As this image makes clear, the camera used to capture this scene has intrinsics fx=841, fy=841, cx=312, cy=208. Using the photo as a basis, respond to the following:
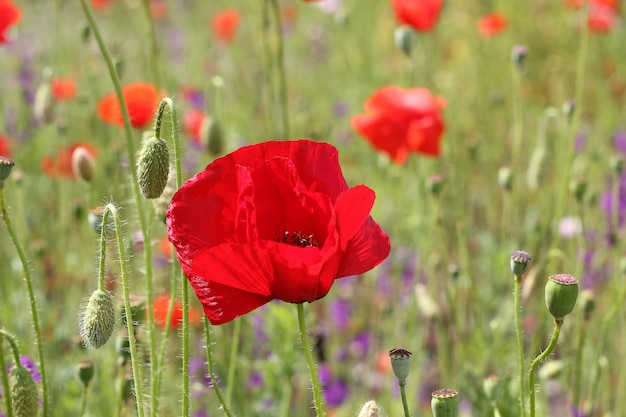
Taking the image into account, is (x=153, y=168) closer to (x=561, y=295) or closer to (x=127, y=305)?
(x=127, y=305)

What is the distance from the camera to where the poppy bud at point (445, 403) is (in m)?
1.01

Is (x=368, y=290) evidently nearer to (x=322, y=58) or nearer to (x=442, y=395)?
(x=442, y=395)

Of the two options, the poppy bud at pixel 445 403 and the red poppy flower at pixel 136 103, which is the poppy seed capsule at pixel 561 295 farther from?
the red poppy flower at pixel 136 103

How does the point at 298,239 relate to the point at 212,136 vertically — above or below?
below

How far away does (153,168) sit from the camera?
3.45 ft

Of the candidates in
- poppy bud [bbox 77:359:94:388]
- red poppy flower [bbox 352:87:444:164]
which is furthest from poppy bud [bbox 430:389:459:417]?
red poppy flower [bbox 352:87:444:164]

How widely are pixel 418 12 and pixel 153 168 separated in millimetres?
1780

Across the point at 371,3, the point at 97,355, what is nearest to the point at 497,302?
the point at 97,355

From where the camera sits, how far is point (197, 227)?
98 cm

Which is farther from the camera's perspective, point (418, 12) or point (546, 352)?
point (418, 12)

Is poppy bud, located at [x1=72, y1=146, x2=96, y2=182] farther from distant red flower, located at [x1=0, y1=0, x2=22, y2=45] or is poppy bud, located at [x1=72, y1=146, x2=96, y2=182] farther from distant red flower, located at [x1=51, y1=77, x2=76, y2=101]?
distant red flower, located at [x1=51, y1=77, x2=76, y2=101]

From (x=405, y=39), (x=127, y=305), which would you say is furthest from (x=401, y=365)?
(x=405, y=39)

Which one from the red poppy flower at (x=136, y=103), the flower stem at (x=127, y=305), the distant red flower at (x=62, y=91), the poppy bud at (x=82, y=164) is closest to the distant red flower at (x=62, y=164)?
the distant red flower at (x=62, y=91)

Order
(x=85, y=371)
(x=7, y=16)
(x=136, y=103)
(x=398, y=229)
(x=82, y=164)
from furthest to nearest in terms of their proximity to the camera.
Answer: (x=398, y=229)
(x=136, y=103)
(x=7, y=16)
(x=82, y=164)
(x=85, y=371)
